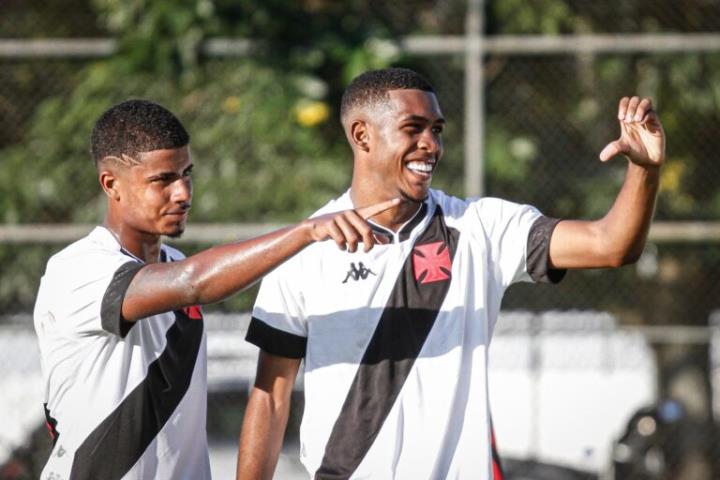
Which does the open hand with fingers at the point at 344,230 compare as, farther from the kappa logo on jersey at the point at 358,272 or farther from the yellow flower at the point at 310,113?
the yellow flower at the point at 310,113

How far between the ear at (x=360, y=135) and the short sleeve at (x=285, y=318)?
0.50m

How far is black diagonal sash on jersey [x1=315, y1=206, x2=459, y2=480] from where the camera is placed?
4.61 meters

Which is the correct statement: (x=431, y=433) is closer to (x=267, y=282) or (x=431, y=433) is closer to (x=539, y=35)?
(x=267, y=282)

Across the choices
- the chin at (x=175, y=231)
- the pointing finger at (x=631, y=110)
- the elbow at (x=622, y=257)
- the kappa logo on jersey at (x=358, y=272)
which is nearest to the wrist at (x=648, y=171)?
the pointing finger at (x=631, y=110)

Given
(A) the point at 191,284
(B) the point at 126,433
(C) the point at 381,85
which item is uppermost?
(C) the point at 381,85

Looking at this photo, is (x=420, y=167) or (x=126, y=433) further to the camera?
(x=420, y=167)

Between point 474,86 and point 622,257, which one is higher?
point 474,86

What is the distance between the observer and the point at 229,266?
13.5ft

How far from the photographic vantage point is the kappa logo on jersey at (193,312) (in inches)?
187

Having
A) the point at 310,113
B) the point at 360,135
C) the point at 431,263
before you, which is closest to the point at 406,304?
the point at 431,263

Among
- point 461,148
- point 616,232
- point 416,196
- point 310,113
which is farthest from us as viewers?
point 461,148

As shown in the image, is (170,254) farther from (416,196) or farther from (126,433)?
(416,196)

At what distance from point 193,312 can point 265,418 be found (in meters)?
0.47

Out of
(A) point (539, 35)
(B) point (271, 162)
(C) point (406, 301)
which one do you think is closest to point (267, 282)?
(C) point (406, 301)
